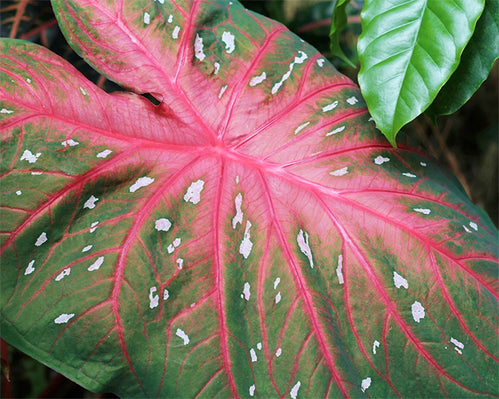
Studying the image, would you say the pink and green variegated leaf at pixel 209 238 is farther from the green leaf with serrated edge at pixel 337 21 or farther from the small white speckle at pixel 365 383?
the green leaf with serrated edge at pixel 337 21

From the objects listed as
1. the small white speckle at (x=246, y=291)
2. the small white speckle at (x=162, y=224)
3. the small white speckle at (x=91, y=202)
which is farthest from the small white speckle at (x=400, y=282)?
the small white speckle at (x=91, y=202)

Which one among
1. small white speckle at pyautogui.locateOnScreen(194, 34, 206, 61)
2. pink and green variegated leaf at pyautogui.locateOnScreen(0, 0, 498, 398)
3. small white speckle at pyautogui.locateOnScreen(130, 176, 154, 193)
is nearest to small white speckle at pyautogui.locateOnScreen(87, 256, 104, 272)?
pink and green variegated leaf at pyautogui.locateOnScreen(0, 0, 498, 398)

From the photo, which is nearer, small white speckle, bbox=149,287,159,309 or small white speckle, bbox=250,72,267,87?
small white speckle, bbox=149,287,159,309

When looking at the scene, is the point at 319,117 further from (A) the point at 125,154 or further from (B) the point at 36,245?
(B) the point at 36,245

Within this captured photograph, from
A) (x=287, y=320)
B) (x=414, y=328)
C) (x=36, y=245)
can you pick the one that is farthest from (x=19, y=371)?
(x=414, y=328)

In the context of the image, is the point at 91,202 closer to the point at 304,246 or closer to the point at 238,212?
the point at 238,212

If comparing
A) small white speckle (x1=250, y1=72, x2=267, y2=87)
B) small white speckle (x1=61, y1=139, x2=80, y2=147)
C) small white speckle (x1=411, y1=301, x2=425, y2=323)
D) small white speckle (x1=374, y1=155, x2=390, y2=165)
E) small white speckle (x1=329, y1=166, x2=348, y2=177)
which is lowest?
small white speckle (x1=411, y1=301, x2=425, y2=323)

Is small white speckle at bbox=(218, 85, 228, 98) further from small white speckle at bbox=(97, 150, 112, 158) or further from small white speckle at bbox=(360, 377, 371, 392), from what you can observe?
small white speckle at bbox=(360, 377, 371, 392)
